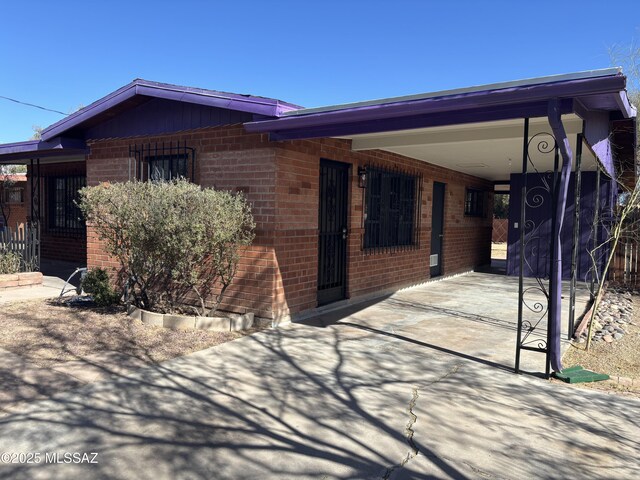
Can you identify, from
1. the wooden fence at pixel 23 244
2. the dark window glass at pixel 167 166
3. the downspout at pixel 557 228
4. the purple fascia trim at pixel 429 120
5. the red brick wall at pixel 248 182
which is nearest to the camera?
the downspout at pixel 557 228

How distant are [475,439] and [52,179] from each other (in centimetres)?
1268

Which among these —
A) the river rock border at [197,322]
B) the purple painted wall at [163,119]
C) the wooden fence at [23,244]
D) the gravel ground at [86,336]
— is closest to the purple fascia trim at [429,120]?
A: the purple painted wall at [163,119]

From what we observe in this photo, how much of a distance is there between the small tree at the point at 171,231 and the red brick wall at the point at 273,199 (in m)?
0.26

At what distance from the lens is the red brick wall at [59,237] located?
11.8m

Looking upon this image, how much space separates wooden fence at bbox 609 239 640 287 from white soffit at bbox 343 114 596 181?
1969 millimetres

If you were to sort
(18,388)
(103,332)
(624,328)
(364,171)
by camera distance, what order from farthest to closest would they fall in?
1. (364,171)
2. (624,328)
3. (103,332)
4. (18,388)

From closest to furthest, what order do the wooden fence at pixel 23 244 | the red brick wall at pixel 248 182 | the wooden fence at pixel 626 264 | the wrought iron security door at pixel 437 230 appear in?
the red brick wall at pixel 248 182, the wooden fence at pixel 23 244, the wooden fence at pixel 626 264, the wrought iron security door at pixel 437 230

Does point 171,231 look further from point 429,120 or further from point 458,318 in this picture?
point 458,318

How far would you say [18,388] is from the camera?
4.03 m

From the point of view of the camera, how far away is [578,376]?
15.5 feet

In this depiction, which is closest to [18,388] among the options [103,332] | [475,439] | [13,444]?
[13,444]

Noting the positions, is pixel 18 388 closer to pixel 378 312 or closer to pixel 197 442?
pixel 197 442

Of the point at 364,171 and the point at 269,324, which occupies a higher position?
the point at 364,171

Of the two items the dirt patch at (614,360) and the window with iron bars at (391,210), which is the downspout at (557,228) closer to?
the dirt patch at (614,360)
